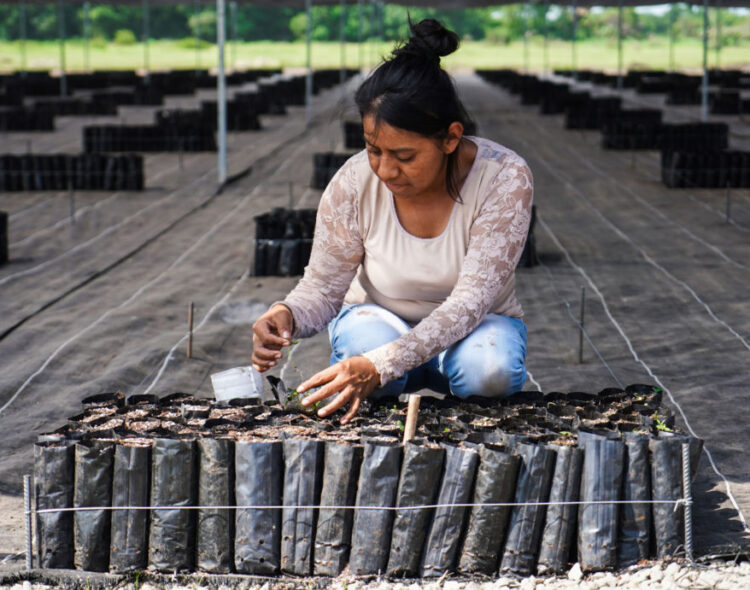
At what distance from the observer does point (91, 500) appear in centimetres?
311

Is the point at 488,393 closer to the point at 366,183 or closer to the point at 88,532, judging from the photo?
the point at 366,183

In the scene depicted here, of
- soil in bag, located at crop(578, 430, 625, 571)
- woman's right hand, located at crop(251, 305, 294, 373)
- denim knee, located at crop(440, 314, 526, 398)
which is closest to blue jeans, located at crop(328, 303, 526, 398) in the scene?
denim knee, located at crop(440, 314, 526, 398)

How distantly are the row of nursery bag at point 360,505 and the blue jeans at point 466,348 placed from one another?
36 cm

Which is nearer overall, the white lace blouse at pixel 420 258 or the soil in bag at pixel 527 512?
the soil in bag at pixel 527 512

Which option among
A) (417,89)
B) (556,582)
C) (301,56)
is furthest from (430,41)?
(301,56)

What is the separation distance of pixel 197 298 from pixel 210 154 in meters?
9.87

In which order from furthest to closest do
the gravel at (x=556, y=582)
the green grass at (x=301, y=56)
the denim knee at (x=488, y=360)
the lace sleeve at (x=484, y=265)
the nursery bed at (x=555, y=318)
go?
the green grass at (x=301, y=56) < the nursery bed at (x=555, y=318) < the denim knee at (x=488, y=360) < the lace sleeve at (x=484, y=265) < the gravel at (x=556, y=582)

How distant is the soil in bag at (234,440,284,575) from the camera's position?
3051 mm

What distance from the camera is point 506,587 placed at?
9.63 ft

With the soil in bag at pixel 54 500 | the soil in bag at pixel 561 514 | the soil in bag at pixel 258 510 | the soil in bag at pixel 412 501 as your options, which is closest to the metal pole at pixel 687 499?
the soil in bag at pixel 561 514

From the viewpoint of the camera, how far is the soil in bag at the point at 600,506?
9.77 feet

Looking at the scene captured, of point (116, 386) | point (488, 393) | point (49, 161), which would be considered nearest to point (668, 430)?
point (488, 393)

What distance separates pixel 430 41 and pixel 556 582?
160 cm

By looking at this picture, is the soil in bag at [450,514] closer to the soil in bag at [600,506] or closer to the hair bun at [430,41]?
the soil in bag at [600,506]
